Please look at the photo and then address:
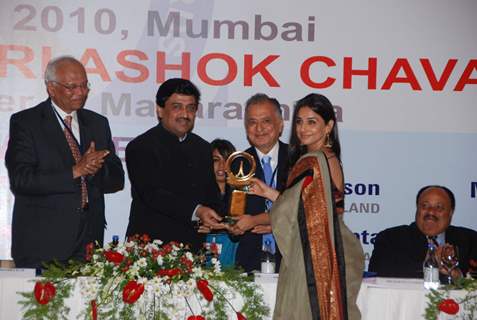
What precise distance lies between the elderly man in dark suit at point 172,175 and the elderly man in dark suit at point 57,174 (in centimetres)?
31

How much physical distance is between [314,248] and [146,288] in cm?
87

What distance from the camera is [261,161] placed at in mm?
5789

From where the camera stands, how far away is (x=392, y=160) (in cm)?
671

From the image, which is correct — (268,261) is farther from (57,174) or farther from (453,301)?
(57,174)

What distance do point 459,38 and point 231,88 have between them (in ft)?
6.13

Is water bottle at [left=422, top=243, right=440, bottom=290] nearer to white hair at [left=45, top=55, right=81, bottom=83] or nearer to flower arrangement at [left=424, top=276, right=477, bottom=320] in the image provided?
flower arrangement at [left=424, top=276, right=477, bottom=320]

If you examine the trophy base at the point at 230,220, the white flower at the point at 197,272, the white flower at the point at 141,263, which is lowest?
the white flower at the point at 197,272

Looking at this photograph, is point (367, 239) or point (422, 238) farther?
A: point (367, 239)

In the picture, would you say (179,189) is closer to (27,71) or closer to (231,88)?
(231,88)

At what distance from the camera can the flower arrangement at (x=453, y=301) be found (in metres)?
4.38

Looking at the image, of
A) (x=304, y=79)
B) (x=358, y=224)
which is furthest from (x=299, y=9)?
(x=358, y=224)

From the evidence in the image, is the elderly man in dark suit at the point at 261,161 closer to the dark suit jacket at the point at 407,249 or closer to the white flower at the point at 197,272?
the dark suit jacket at the point at 407,249

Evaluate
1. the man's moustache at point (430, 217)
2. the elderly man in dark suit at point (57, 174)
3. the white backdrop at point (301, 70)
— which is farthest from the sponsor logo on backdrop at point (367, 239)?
the elderly man in dark suit at point (57, 174)

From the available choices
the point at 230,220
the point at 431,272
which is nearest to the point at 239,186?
the point at 230,220
